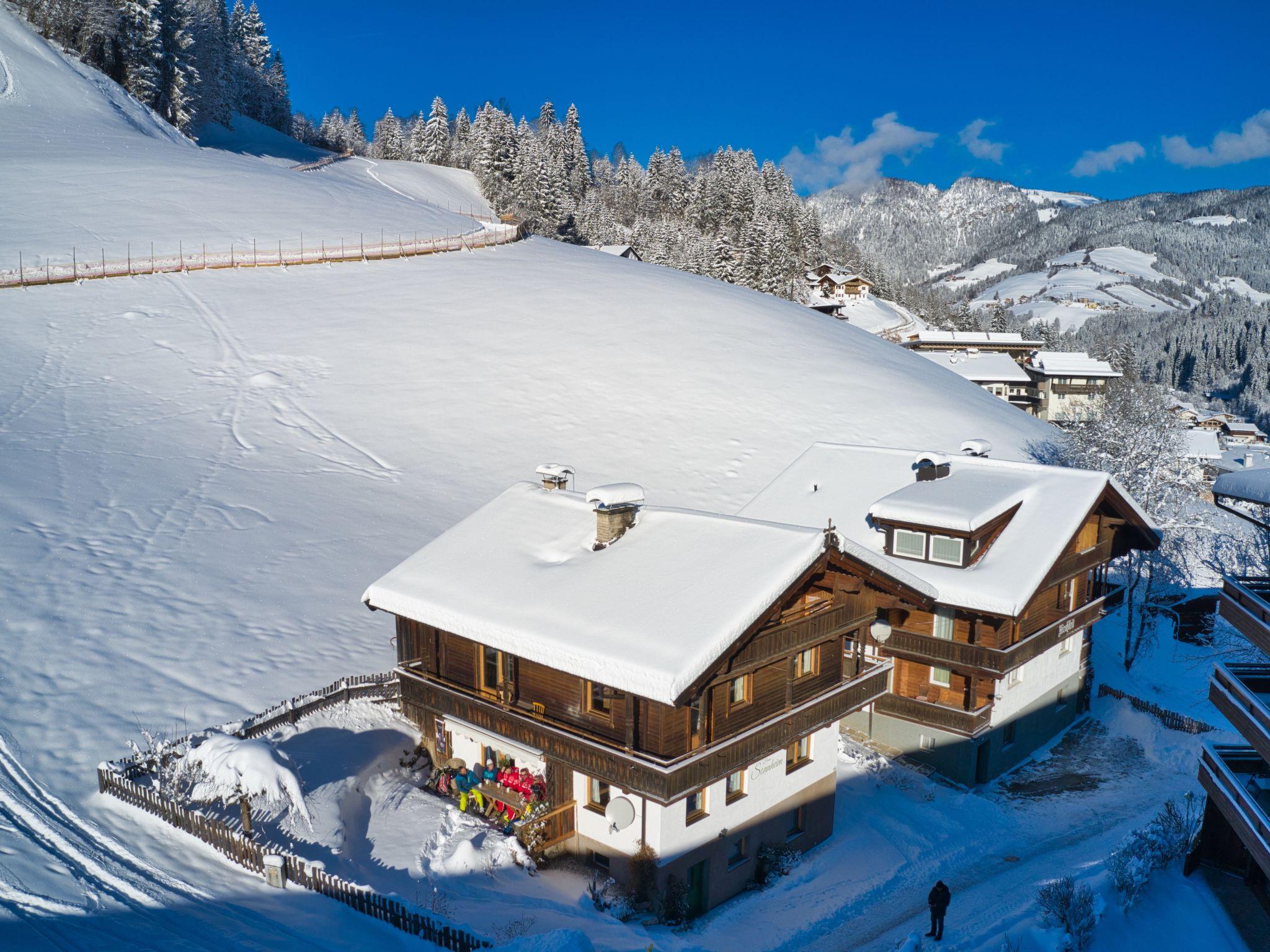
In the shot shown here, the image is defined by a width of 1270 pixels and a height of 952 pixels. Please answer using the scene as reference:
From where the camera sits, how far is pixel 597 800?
18.0m

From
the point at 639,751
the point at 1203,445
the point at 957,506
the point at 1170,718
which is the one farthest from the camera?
the point at 1203,445

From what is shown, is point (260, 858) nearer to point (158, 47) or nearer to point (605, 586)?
point (605, 586)

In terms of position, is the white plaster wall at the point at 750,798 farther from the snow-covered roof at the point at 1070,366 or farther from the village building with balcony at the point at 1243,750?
the snow-covered roof at the point at 1070,366

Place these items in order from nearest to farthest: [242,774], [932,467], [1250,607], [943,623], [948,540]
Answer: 1. [242,774]
2. [1250,607]
3. [948,540]
4. [943,623]
5. [932,467]

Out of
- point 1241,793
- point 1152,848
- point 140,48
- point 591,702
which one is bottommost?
point 1152,848

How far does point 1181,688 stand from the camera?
3309 cm

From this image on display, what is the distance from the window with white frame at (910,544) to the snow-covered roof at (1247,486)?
8.73 m

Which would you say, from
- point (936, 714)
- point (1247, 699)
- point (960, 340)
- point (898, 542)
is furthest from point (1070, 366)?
point (1247, 699)

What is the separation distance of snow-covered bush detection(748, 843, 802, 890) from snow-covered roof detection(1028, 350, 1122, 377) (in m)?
91.1

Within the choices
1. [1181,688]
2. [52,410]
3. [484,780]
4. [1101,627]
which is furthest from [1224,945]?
[52,410]

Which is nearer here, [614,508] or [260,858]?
[260,858]

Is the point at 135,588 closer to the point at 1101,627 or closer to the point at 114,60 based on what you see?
the point at 1101,627

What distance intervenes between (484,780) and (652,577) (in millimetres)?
6064

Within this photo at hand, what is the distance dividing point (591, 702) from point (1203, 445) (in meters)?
89.0
